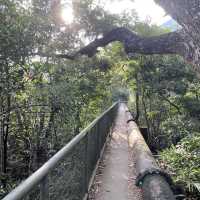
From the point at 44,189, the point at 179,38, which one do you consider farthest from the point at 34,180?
the point at 179,38

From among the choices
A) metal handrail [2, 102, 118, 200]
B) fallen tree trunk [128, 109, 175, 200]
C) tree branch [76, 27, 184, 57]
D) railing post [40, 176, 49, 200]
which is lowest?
fallen tree trunk [128, 109, 175, 200]

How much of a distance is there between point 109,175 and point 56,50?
478 cm

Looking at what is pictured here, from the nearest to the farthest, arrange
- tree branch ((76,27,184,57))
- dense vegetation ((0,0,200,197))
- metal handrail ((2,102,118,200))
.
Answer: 1. metal handrail ((2,102,118,200))
2. tree branch ((76,27,184,57))
3. dense vegetation ((0,0,200,197))

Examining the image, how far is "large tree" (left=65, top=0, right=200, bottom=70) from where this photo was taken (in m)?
3.95

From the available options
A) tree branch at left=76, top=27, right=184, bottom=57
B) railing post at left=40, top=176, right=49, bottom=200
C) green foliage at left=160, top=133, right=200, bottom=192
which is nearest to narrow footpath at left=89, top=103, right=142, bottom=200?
green foliage at left=160, top=133, right=200, bottom=192

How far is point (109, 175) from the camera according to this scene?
23.2 ft

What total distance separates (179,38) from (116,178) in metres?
3.71

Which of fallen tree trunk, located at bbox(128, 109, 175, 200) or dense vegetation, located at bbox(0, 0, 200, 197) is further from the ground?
dense vegetation, located at bbox(0, 0, 200, 197)

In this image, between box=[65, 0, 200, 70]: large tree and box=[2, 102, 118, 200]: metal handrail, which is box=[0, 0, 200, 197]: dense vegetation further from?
box=[2, 102, 118, 200]: metal handrail

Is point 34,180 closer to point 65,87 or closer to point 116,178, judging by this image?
point 116,178

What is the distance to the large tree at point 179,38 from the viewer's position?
13.0 feet

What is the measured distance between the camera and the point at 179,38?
4.47 meters

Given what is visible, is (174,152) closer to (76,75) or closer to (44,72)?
(44,72)

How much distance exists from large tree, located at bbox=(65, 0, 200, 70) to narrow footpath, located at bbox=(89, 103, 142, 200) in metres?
2.68
